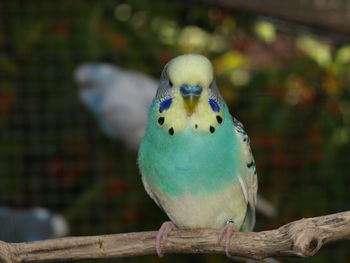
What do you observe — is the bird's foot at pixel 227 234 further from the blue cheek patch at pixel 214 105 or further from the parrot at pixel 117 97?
the parrot at pixel 117 97

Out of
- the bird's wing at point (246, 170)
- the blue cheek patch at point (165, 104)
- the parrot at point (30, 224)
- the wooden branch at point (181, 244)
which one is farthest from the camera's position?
the parrot at point (30, 224)

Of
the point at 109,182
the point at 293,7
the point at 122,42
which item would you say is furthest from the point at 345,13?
the point at 109,182

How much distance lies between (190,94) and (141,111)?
176cm

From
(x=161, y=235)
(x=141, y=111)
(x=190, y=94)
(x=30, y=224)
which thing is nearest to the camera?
(x=190, y=94)

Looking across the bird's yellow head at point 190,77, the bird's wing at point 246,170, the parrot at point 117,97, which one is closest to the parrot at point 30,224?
the parrot at point 117,97

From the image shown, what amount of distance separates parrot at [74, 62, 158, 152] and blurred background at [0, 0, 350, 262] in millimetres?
14

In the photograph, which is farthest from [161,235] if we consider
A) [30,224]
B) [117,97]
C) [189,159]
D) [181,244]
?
[117,97]

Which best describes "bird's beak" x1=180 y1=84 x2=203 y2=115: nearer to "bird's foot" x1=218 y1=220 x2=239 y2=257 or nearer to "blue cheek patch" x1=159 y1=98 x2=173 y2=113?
"blue cheek patch" x1=159 y1=98 x2=173 y2=113

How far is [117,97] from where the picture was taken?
3.09 m

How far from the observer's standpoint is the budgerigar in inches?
50.8

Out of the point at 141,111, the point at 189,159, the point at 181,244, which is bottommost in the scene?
the point at 181,244

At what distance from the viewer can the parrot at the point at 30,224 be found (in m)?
2.86

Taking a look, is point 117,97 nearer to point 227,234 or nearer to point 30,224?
point 30,224

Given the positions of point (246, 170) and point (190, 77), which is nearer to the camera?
point (190, 77)
